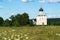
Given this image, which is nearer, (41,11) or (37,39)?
(37,39)

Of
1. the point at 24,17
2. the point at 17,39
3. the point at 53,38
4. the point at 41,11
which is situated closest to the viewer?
the point at 17,39

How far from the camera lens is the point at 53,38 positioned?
15.5m

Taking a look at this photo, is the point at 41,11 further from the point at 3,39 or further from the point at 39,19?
the point at 3,39

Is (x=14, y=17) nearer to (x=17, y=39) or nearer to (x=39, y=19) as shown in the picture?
(x=39, y=19)

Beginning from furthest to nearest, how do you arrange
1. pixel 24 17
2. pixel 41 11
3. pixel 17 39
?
pixel 41 11 → pixel 24 17 → pixel 17 39

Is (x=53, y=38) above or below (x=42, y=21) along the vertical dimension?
above

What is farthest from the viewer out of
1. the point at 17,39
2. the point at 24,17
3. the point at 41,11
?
the point at 41,11

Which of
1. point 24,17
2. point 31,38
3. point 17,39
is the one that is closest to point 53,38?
point 31,38

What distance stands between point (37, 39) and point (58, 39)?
1.33 meters

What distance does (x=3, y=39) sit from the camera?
49.0 feet

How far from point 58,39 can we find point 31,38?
1.71 m

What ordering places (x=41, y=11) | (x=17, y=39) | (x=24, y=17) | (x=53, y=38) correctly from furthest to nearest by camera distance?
(x=41, y=11) < (x=24, y=17) < (x=53, y=38) < (x=17, y=39)

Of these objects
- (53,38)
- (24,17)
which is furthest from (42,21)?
(53,38)

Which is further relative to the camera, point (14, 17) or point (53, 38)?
point (14, 17)
